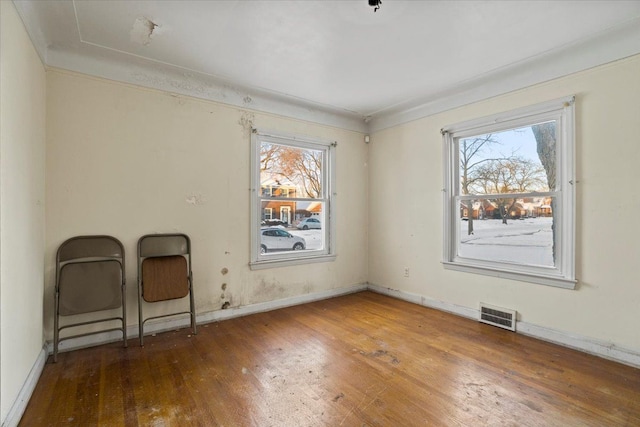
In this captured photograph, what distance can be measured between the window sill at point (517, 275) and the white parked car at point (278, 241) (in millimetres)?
1794

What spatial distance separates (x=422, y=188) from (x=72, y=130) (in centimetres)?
362

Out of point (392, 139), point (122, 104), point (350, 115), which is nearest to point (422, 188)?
point (392, 139)

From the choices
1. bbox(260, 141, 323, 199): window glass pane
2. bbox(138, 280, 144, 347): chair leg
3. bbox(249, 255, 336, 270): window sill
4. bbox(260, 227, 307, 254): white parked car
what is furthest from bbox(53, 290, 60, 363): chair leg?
bbox(260, 141, 323, 199): window glass pane

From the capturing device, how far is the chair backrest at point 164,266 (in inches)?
110

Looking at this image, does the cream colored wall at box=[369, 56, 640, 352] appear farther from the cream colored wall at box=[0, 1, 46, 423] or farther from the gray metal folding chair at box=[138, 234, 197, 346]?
the cream colored wall at box=[0, 1, 46, 423]

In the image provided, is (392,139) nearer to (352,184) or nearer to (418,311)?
(352,184)

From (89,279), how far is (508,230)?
3.92 metres

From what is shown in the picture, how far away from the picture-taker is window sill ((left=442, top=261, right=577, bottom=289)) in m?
2.68

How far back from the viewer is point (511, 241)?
3.12m

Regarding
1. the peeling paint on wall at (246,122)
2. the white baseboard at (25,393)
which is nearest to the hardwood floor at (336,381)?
the white baseboard at (25,393)

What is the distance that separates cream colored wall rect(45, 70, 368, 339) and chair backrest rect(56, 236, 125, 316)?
0.27ft

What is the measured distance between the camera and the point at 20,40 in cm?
185

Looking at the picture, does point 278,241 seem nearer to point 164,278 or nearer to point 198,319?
point 198,319

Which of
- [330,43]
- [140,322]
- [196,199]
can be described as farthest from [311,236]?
[330,43]
